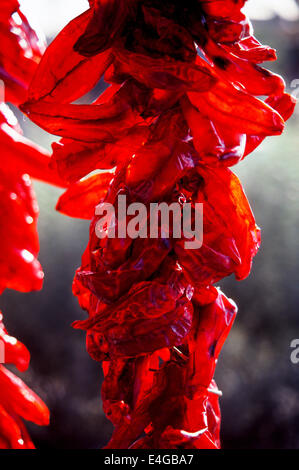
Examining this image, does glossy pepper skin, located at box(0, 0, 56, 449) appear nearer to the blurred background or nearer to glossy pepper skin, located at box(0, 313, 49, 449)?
glossy pepper skin, located at box(0, 313, 49, 449)

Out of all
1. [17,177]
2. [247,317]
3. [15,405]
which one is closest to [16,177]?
[17,177]

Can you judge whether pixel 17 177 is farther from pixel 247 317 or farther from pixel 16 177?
pixel 247 317

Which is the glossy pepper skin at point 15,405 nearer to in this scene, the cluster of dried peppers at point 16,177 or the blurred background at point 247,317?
the cluster of dried peppers at point 16,177

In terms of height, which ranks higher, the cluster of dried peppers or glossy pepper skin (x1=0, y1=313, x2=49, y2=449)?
the cluster of dried peppers

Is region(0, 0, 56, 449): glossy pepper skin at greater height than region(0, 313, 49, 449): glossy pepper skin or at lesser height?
greater

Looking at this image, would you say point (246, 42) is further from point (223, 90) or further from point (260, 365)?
point (260, 365)

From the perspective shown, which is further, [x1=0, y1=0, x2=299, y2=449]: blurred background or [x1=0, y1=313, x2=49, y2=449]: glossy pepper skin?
[x1=0, y1=0, x2=299, y2=449]: blurred background

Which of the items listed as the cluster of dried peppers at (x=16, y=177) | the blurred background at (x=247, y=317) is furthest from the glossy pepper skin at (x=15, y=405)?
the blurred background at (x=247, y=317)

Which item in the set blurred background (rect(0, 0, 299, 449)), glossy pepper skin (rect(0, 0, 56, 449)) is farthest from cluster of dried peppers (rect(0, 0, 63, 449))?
blurred background (rect(0, 0, 299, 449))
